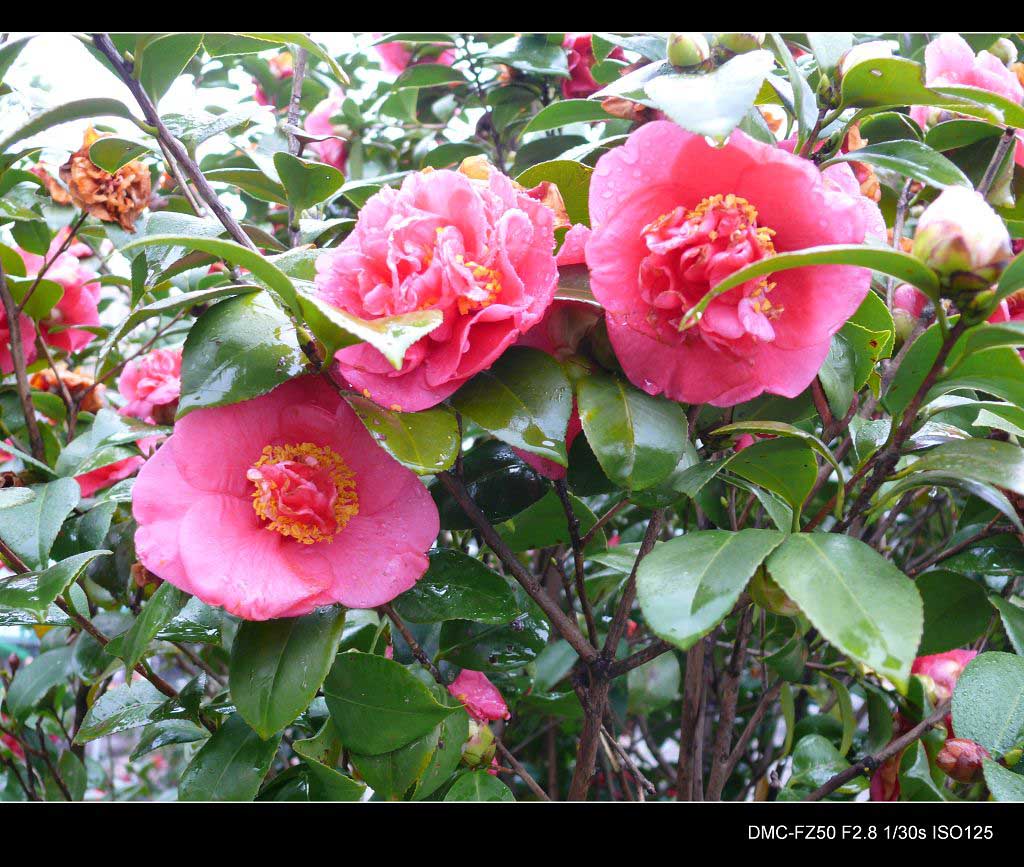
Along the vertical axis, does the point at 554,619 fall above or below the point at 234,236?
below

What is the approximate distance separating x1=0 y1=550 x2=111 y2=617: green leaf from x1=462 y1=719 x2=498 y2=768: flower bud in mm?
349

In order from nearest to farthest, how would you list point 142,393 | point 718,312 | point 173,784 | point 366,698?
point 718,312 < point 366,698 < point 142,393 < point 173,784

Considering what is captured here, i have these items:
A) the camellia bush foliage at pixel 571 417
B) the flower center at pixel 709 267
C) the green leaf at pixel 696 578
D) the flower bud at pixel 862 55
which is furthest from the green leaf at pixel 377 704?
the flower bud at pixel 862 55

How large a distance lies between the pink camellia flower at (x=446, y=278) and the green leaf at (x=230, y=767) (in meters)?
0.34

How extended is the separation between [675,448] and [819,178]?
0.62 ft

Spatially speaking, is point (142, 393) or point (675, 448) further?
point (142, 393)

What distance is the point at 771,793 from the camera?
1.34 meters

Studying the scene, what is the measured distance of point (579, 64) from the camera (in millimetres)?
1179

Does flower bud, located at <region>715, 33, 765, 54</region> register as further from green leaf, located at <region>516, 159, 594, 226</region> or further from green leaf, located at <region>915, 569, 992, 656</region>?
green leaf, located at <region>915, 569, 992, 656</region>

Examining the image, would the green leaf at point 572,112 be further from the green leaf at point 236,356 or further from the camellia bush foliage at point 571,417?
the green leaf at point 236,356

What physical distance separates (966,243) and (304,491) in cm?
44

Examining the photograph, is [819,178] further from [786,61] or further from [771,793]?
[771,793]

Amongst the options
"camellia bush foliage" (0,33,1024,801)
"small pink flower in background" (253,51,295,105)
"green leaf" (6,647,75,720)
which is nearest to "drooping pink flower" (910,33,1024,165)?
"camellia bush foliage" (0,33,1024,801)

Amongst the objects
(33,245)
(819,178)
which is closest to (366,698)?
(819,178)
